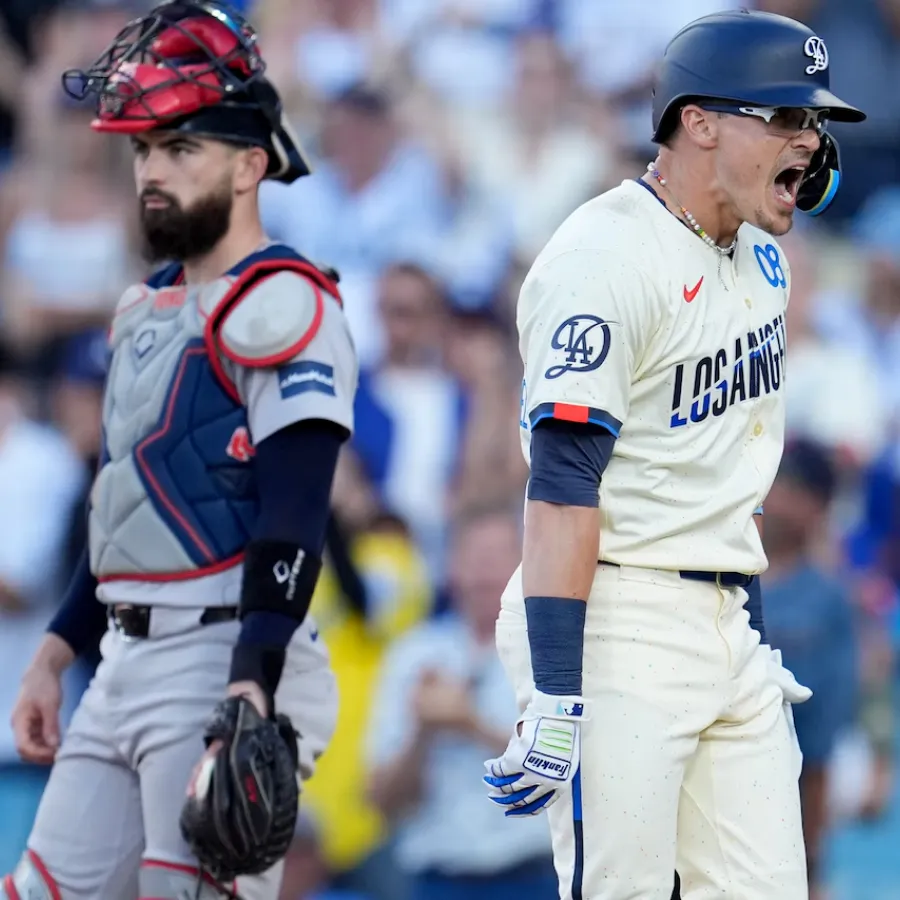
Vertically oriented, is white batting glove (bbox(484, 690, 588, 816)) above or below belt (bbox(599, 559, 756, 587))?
below

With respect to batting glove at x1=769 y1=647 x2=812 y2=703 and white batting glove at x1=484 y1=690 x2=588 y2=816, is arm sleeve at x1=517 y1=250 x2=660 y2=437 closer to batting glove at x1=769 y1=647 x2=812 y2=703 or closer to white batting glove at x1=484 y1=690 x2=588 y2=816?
white batting glove at x1=484 y1=690 x2=588 y2=816

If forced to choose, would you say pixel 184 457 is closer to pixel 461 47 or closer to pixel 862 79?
pixel 461 47

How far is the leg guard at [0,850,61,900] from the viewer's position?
3.55 meters

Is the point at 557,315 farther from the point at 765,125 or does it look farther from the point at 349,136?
the point at 349,136

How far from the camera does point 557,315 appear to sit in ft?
10.0

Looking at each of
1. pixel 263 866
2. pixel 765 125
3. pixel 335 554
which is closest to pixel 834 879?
pixel 335 554

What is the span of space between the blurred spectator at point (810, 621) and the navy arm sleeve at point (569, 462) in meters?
2.90

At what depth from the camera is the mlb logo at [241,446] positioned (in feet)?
11.9

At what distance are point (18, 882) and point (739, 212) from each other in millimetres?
1968

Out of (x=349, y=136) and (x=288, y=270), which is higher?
(x=349, y=136)

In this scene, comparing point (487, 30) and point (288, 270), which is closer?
point (288, 270)

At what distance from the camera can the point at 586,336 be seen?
9.87 feet

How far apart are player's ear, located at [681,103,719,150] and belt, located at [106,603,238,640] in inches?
52.2

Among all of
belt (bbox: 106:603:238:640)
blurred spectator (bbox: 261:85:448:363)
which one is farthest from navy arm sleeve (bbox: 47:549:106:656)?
blurred spectator (bbox: 261:85:448:363)
